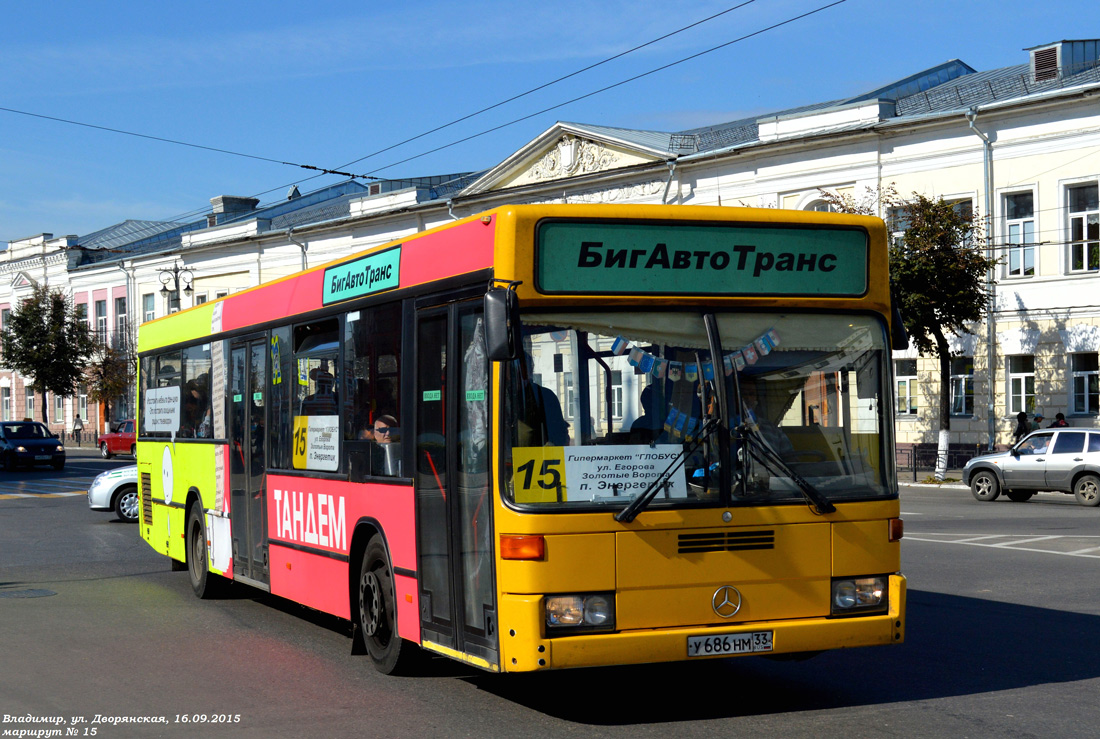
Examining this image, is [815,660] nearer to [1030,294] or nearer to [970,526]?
[970,526]

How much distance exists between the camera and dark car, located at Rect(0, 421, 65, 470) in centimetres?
4238

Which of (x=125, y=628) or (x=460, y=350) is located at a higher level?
(x=460, y=350)

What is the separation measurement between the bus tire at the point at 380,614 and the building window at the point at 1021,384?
3040 cm

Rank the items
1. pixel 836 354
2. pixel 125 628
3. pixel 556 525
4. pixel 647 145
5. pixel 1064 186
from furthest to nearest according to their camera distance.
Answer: pixel 647 145 → pixel 1064 186 → pixel 125 628 → pixel 836 354 → pixel 556 525

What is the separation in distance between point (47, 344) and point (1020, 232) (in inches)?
1906

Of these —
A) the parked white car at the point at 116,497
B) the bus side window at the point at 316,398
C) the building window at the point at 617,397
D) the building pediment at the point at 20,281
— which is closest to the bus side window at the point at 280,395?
the bus side window at the point at 316,398

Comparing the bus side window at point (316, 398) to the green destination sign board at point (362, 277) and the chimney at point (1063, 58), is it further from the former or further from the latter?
the chimney at point (1063, 58)

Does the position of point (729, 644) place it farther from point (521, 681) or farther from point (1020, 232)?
point (1020, 232)

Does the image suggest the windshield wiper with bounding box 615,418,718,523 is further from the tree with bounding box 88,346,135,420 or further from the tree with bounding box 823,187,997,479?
the tree with bounding box 88,346,135,420

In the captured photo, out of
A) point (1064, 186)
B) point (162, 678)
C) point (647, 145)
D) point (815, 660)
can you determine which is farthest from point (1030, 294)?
point (162, 678)

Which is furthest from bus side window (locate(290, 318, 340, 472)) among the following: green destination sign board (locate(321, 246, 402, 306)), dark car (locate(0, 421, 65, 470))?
dark car (locate(0, 421, 65, 470))

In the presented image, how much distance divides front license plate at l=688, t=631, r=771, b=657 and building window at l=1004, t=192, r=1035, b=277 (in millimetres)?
31102

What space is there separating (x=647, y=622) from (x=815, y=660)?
2552 millimetres

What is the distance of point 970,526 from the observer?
20.1 meters
